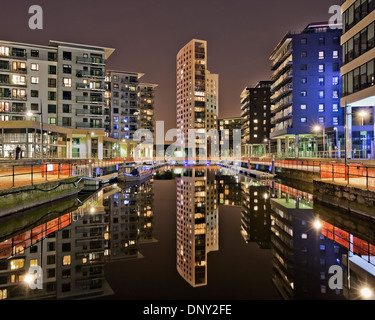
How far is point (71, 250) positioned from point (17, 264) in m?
1.84

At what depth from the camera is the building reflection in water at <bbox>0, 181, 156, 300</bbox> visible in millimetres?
→ 7242

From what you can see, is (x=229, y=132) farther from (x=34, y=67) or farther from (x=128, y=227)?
(x=128, y=227)

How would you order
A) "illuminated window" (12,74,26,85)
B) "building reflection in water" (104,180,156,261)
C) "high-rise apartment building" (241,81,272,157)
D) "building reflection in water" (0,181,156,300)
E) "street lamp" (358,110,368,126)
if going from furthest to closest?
"high-rise apartment building" (241,81,272,157) → "illuminated window" (12,74,26,85) → "street lamp" (358,110,368,126) → "building reflection in water" (104,180,156,261) → "building reflection in water" (0,181,156,300)

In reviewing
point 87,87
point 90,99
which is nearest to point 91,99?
point 90,99

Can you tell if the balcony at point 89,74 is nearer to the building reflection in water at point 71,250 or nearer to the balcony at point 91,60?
the balcony at point 91,60

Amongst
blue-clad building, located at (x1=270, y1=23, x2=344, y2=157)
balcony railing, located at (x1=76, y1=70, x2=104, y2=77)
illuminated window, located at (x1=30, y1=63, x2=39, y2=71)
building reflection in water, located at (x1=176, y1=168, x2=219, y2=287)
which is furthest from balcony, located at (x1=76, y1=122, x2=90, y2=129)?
building reflection in water, located at (x1=176, y1=168, x2=219, y2=287)

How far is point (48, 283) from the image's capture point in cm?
755

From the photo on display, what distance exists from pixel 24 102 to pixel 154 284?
2604 inches

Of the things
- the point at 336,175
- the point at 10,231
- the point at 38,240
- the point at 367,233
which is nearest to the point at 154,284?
the point at 38,240

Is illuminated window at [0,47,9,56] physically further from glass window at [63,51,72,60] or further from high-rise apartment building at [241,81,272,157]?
high-rise apartment building at [241,81,272,157]

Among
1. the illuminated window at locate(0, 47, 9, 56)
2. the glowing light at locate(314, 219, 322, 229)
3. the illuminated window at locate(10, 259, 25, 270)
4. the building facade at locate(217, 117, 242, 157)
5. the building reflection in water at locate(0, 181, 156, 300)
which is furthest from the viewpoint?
the building facade at locate(217, 117, 242, 157)

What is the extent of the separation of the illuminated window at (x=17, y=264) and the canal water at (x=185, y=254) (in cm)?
2

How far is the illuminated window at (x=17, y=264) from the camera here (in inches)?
335

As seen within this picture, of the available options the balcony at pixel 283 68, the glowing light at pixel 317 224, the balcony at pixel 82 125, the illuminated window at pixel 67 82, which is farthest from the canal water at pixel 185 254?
the balcony at pixel 283 68
